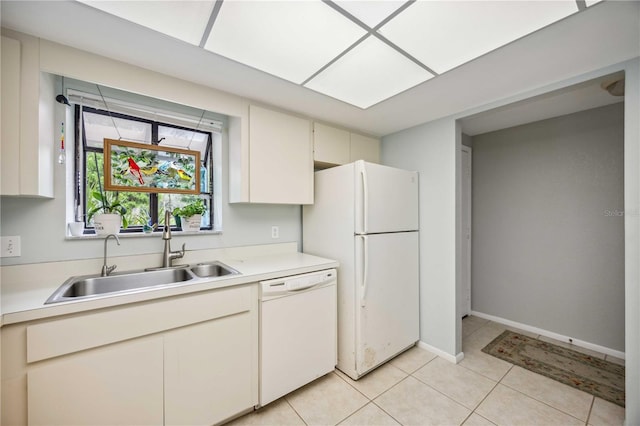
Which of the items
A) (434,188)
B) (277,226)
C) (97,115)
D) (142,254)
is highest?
(97,115)

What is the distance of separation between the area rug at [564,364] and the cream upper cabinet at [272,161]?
2.40 m

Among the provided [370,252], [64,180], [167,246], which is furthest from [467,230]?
[64,180]

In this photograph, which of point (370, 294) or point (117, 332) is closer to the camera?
point (117, 332)

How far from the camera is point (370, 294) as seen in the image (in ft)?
6.93

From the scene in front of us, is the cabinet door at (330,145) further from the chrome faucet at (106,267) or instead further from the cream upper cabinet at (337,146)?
the chrome faucet at (106,267)

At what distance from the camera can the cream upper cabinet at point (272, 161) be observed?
2045 mm

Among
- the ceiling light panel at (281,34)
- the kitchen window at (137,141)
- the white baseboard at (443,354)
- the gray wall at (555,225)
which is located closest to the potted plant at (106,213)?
the kitchen window at (137,141)

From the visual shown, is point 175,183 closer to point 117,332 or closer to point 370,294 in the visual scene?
point 117,332

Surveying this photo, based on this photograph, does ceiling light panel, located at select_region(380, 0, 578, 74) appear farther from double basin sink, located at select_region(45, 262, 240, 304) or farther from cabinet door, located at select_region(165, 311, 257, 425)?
cabinet door, located at select_region(165, 311, 257, 425)

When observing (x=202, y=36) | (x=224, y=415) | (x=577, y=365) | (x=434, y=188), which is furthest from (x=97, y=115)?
(x=577, y=365)

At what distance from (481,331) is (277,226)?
2.60 m

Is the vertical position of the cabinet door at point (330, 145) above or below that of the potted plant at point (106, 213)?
above

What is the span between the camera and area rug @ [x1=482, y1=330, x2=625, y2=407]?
1.93 m

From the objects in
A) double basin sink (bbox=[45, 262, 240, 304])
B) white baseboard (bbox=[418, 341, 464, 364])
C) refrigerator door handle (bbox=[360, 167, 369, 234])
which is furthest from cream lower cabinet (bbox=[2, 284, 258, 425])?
white baseboard (bbox=[418, 341, 464, 364])
